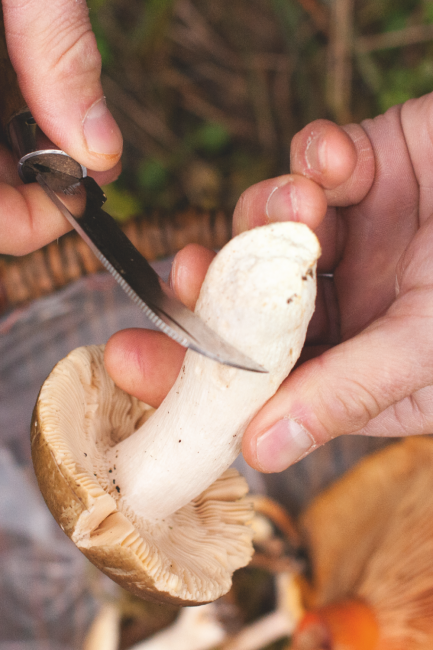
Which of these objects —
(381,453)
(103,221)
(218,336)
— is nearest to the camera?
(218,336)

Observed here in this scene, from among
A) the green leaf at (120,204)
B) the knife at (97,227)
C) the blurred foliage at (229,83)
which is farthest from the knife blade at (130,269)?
the blurred foliage at (229,83)

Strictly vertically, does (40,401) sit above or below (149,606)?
above

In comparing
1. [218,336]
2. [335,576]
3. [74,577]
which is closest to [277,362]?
[218,336]

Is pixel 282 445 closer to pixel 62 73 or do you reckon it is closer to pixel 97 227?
pixel 97 227

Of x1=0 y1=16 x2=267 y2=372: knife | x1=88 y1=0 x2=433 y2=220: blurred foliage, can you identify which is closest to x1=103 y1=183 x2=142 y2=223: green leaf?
x1=88 y1=0 x2=433 y2=220: blurred foliage

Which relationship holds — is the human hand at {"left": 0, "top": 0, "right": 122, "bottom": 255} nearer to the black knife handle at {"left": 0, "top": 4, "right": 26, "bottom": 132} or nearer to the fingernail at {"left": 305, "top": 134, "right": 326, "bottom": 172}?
the black knife handle at {"left": 0, "top": 4, "right": 26, "bottom": 132}

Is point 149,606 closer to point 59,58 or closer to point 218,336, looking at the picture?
point 218,336

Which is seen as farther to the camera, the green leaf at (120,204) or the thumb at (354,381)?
the green leaf at (120,204)

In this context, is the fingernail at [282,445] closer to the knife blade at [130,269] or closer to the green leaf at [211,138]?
the knife blade at [130,269]
